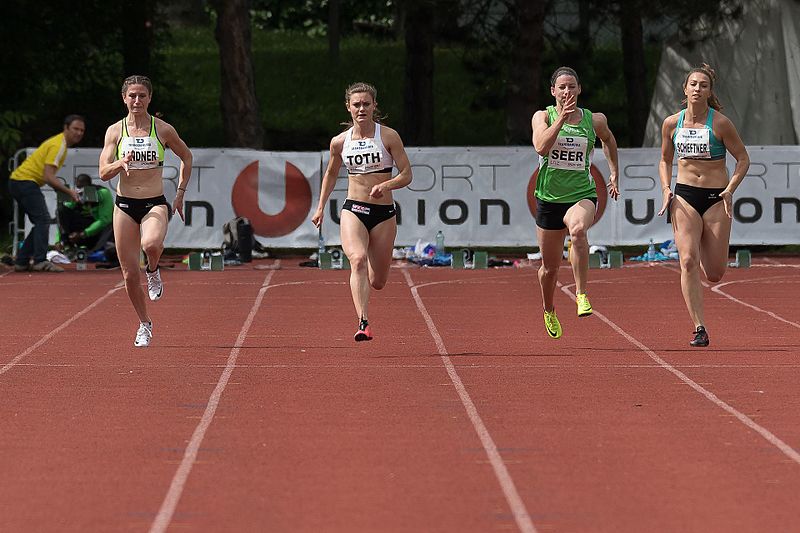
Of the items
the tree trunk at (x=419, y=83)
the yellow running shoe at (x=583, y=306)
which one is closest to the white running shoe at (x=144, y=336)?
the yellow running shoe at (x=583, y=306)

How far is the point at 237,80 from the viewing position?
29.0 meters

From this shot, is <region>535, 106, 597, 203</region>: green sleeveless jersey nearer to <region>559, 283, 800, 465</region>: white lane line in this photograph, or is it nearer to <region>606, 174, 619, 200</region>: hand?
<region>606, 174, 619, 200</region>: hand

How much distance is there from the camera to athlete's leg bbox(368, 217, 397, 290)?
39.9ft

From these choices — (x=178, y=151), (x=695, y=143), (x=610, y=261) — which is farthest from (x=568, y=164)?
(x=610, y=261)

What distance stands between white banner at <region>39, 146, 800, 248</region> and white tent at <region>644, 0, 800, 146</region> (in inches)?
188

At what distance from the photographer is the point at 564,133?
39.1 feet

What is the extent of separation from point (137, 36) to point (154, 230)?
2288cm

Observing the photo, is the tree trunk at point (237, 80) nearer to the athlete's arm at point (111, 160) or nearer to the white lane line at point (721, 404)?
the white lane line at point (721, 404)

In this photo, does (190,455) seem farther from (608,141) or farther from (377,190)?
(608,141)

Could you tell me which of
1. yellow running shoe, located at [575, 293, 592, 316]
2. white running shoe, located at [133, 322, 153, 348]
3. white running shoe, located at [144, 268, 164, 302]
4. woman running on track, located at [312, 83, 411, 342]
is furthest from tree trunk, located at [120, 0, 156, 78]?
yellow running shoe, located at [575, 293, 592, 316]

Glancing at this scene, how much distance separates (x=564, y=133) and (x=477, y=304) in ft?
15.8

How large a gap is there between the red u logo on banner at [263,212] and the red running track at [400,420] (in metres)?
6.98

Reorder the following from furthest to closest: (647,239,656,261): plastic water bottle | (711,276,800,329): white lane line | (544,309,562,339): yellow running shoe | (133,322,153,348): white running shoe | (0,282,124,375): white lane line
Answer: (647,239,656,261): plastic water bottle → (711,276,800,329): white lane line → (544,309,562,339): yellow running shoe → (133,322,153,348): white running shoe → (0,282,124,375): white lane line

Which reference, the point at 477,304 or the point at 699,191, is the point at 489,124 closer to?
the point at 477,304
